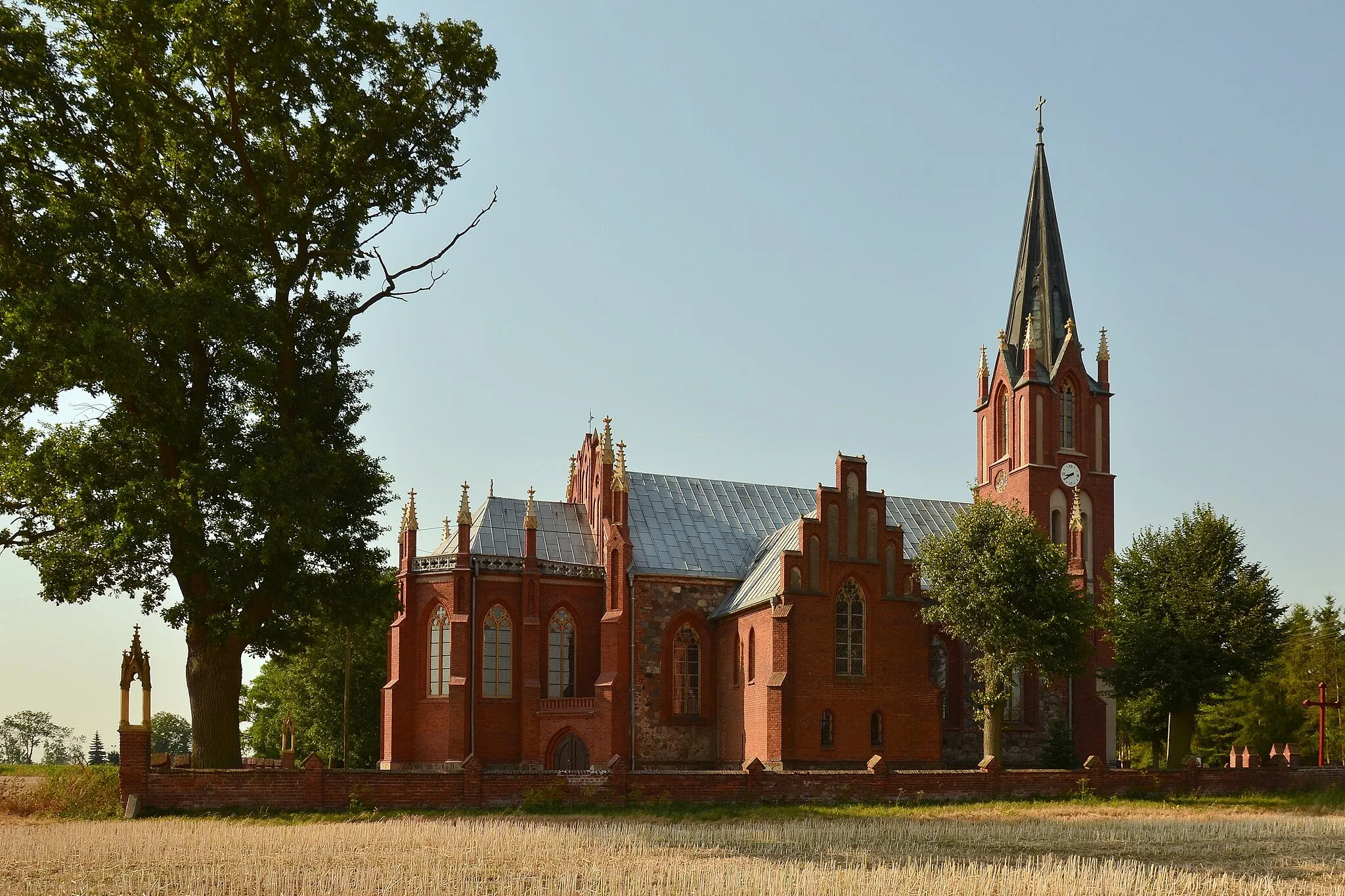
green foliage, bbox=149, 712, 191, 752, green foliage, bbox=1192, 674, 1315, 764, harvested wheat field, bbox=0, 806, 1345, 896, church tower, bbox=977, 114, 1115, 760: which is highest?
church tower, bbox=977, 114, 1115, 760

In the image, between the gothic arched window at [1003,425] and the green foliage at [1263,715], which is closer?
the gothic arched window at [1003,425]

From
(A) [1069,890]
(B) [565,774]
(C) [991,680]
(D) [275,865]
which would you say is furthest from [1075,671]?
(D) [275,865]

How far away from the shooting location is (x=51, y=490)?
2872cm

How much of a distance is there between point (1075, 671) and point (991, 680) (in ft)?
10.5

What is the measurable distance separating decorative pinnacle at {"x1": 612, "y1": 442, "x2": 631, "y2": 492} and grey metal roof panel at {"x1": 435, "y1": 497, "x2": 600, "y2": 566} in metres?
3.66

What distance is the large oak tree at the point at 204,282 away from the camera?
1078 inches

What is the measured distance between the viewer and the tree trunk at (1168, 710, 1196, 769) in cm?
4597

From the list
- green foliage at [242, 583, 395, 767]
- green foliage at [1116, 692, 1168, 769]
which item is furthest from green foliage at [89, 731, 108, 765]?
green foliage at [1116, 692, 1168, 769]

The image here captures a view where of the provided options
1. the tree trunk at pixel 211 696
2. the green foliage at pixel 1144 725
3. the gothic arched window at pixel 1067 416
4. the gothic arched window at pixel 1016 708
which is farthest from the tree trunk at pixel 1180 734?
the tree trunk at pixel 211 696

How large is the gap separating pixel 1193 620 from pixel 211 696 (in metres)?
33.0

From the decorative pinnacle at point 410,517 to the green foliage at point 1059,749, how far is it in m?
26.3

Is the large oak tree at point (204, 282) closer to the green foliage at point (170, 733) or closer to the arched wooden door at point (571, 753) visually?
the arched wooden door at point (571, 753)

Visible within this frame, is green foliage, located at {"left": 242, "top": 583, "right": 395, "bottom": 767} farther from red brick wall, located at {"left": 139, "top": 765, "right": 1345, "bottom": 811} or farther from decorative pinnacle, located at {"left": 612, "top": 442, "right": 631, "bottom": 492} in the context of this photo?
red brick wall, located at {"left": 139, "top": 765, "right": 1345, "bottom": 811}

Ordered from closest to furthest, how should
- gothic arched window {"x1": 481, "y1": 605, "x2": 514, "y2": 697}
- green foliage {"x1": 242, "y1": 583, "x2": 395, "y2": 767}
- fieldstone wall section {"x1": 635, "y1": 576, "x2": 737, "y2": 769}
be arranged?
gothic arched window {"x1": 481, "y1": 605, "x2": 514, "y2": 697}, fieldstone wall section {"x1": 635, "y1": 576, "x2": 737, "y2": 769}, green foliage {"x1": 242, "y1": 583, "x2": 395, "y2": 767}
